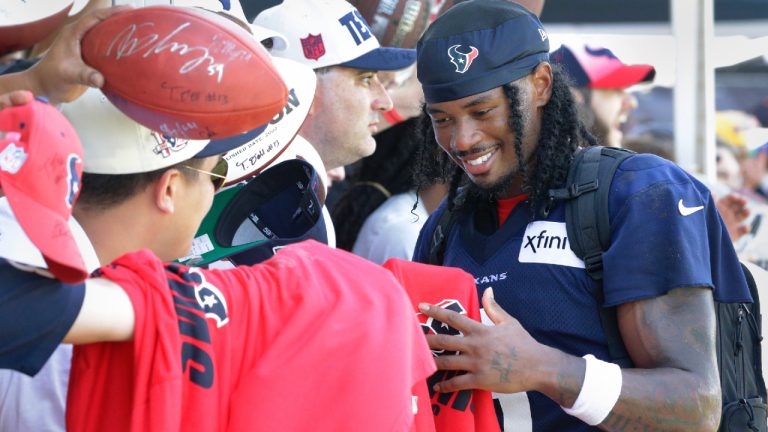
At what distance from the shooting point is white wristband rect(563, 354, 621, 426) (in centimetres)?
237

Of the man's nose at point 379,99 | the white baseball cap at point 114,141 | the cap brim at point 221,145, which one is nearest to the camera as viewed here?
the white baseball cap at point 114,141

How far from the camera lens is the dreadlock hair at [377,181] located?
14.8 feet

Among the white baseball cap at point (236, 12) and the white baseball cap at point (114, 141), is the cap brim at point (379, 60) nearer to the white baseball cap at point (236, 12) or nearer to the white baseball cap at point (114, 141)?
the white baseball cap at point (236, 12)

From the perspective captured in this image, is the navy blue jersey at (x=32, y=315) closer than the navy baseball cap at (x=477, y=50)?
Yes

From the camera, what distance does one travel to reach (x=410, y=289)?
2.37m

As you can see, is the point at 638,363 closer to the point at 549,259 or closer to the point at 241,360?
the point at 549,259

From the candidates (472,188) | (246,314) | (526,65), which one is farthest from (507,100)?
(246,314)

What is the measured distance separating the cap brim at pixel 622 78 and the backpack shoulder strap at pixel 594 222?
3781mm

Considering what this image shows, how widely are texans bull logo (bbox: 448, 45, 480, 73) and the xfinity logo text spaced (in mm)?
449

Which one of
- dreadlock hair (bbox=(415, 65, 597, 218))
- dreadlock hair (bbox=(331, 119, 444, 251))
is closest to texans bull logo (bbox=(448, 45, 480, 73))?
dreadlock hair (bbox=(415, 65, 597, 218))

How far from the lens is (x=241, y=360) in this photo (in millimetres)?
1854

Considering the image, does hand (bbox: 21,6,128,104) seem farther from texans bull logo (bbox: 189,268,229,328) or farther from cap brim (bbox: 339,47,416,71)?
cap brim (bbox: 339,47,416,71)

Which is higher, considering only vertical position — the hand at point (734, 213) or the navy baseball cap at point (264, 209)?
the navy baseball cap at point (264, 209)

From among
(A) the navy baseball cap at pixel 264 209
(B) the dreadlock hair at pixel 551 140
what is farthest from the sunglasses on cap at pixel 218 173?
(B) the dreadlock hair at pixel 551 140
